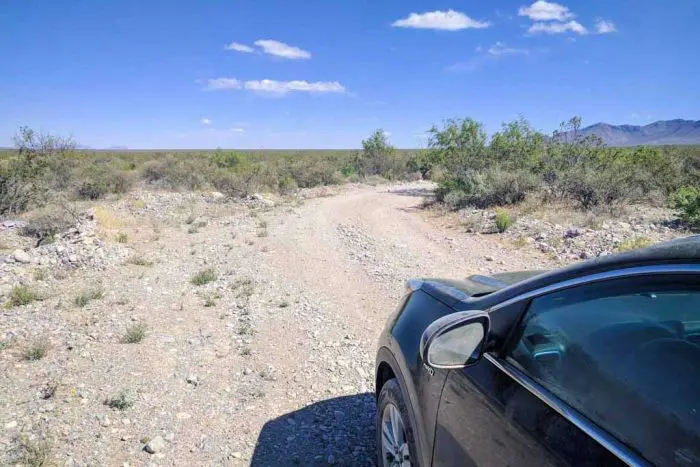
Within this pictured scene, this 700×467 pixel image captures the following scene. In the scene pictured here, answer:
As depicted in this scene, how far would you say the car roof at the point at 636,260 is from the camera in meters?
1.24

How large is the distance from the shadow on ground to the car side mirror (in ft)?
5.99

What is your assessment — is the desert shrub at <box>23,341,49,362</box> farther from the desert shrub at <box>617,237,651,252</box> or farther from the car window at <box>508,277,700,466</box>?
the desert shrub at <box>617,237,651,252</box>

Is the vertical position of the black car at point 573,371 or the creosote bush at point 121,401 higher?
the black car at point 573,371

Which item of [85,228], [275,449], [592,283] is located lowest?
[275,449]

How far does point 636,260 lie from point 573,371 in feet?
1.41

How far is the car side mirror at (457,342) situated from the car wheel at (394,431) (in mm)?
601

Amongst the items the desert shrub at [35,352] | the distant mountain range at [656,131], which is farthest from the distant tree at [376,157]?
the distant mountain range at [656,131]

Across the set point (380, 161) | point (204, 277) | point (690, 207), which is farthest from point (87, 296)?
point (380, 161)

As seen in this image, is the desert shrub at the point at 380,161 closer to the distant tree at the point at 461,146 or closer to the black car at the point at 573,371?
the distant tree at the point at 461,146


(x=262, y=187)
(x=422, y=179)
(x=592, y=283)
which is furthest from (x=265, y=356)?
(x=422, y=179)

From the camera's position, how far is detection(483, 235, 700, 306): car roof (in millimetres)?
1242

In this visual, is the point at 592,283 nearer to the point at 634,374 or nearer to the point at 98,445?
the point at 634,374

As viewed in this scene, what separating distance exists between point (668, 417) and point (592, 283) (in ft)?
1.52

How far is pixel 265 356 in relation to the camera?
4969 millimetres
